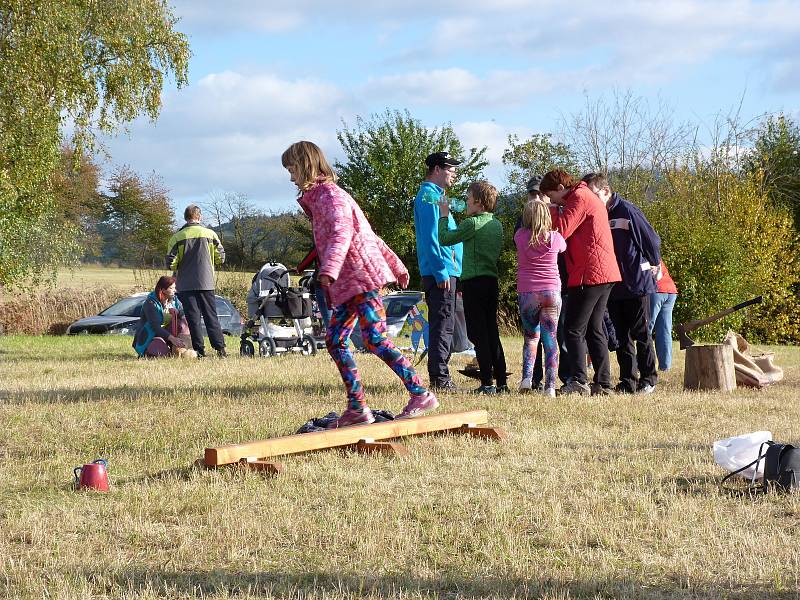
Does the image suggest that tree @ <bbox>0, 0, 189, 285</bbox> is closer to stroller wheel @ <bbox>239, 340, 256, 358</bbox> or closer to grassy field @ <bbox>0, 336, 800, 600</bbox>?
stroller wheel @ <bbox>239, 340, 256, 358</bbox>

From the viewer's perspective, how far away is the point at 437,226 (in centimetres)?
980

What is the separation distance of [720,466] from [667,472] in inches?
13.5

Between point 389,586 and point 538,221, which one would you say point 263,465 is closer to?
point 389,586

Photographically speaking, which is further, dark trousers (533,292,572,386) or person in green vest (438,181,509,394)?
dark trousers (533,292,572,386)

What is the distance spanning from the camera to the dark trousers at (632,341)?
10289 millimetres

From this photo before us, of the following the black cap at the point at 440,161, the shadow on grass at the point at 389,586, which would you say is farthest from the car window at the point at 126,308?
the shadow on grass at the point at 389,586

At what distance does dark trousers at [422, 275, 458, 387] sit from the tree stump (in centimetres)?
278

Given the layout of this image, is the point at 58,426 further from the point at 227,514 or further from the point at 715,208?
the point at 715,208

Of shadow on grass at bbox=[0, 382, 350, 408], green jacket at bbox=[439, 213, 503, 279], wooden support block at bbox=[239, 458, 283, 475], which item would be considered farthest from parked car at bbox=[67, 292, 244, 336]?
wooden support block at bbox=[239, 458, 283, 475]

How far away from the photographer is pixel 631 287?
33.7 feet

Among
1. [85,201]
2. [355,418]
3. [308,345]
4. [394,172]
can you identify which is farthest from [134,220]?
[355,418]

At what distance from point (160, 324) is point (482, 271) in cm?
700

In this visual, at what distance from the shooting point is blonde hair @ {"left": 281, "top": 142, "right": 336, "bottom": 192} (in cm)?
696

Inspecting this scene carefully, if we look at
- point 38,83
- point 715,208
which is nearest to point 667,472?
point 38,83
